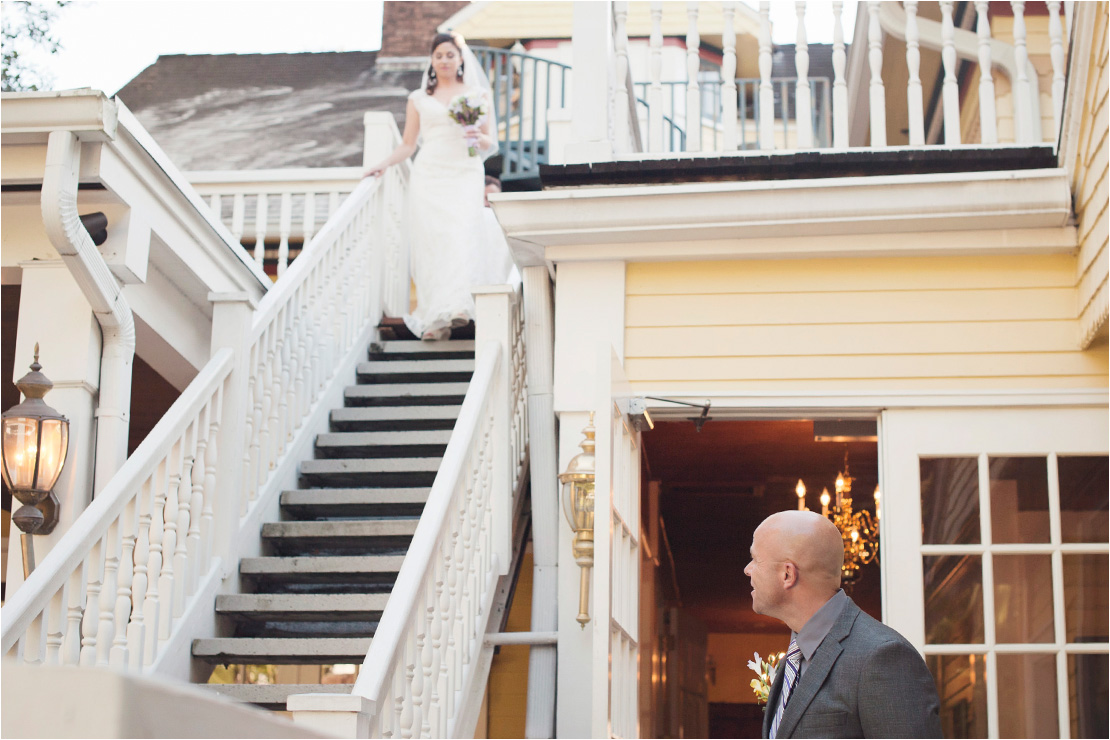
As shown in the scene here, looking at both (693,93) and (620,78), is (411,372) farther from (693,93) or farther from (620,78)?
(693,93)

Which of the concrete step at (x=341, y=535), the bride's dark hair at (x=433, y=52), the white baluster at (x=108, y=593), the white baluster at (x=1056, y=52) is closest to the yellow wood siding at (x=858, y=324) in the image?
the white baluster at (x=1056, y=52)

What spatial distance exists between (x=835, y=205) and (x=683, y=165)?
666mm

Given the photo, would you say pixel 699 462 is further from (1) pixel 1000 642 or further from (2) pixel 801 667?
(2) pixel 801 667

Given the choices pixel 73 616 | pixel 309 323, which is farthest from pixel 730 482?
pixel 73 616

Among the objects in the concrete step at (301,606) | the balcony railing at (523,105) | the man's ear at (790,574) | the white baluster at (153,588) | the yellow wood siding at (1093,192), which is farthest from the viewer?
the balcony railing at (523,105)

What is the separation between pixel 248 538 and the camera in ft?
17.7

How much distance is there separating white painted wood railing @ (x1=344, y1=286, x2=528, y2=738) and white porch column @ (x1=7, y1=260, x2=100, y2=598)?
1542 mm

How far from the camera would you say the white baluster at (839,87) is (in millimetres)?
5188

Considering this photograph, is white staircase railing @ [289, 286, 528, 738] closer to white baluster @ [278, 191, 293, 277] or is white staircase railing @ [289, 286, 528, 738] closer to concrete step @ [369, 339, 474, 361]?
concrete step @ [369, 339, 474, 361]

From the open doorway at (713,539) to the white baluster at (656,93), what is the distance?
1485mm

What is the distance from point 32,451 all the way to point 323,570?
4.36 feet

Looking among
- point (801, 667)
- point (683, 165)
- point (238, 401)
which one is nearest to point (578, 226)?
point (683, 165)

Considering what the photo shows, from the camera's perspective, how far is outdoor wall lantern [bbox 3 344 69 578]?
4.53 meters

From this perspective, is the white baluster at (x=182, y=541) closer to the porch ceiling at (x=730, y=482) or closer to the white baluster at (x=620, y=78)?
the white baluster at (x=620, y=78)
